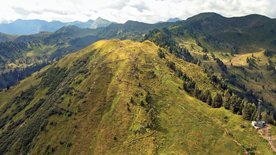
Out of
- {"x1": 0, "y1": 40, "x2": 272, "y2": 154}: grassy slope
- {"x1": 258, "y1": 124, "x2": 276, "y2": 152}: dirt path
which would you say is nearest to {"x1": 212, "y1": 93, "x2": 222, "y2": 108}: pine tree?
{"x1": 0, "y1": 40, "x2": 272, "y2": 154}: grassy slope

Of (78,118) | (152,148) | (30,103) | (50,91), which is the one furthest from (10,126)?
(152,148)

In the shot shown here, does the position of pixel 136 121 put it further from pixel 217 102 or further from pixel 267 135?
pixel 267 135

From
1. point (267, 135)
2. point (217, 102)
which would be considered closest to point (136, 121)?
point (217, 102)

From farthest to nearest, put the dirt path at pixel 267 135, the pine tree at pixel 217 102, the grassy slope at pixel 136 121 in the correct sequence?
1. the pine tree at pixel 217 102
2. the grassy slope at pixel 136 121
3. the dirt path at pixel 267 135

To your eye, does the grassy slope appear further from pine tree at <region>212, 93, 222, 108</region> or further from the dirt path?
pine tree at <region>212, 93, 222, 108</region>

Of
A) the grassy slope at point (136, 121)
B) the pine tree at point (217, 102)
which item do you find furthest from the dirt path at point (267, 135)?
the pine tree at point (217, 102)

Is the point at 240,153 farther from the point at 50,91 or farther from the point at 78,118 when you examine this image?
the point at 50,91

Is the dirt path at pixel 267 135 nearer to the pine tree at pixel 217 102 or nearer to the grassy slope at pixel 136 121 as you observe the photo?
the grassy slope at pixel 136 121

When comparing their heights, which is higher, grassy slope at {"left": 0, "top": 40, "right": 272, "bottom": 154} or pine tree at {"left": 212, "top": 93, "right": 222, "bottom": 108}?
pine tree at {"left": 212, "top": 93, "right": 222, "bottom": 108}
